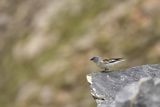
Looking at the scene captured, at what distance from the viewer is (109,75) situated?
72.2 ft

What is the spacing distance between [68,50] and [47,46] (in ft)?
14.9

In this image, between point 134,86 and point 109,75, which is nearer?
point 134,86

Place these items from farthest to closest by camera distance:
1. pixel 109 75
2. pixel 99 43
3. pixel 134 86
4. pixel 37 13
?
pixel 37 13 → pixel 99 43 → pixel 109 75 → pixel 134 86

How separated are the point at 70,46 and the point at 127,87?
4666 cm

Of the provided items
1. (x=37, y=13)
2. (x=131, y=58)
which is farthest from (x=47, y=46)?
(x=131, y=58)

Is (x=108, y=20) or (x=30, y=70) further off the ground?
(x=108, y=20)

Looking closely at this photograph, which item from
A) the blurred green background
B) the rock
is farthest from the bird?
the blurred green background

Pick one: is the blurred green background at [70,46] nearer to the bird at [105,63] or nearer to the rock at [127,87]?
the bird at [105,63]

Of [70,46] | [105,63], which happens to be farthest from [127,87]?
[70,46]

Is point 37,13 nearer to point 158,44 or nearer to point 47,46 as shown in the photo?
point 47,46

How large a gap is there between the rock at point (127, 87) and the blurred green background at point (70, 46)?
3203cm

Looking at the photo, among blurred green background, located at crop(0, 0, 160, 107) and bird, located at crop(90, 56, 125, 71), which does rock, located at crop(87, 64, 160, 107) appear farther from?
blurred green background, located at crop(0, 0, 160, 107)

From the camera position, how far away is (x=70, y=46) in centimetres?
6209

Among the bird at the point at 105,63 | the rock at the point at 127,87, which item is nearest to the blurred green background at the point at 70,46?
the bird at the point at 105,63
